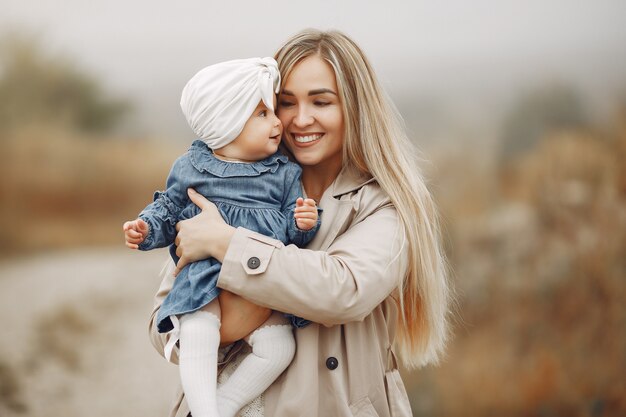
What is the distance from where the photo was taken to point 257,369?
202 centimetres

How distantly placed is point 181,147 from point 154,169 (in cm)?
26

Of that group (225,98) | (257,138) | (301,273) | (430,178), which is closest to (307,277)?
(301,273)

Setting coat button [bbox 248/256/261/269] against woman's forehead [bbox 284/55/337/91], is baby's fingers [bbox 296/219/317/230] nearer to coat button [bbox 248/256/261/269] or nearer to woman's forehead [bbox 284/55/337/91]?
coat button [bbox 248/256/261/269]

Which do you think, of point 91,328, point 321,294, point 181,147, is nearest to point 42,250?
point 91,328

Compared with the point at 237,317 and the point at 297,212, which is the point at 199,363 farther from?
the point at 297,212

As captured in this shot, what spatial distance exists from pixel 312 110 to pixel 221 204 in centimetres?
38

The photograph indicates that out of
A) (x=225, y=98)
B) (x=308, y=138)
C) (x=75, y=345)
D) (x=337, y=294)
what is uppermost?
(x=225, y=98)

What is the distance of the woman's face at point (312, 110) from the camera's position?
2238 millimetres

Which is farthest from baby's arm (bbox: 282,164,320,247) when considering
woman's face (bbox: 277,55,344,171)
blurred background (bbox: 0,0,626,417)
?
blurred background (bbox: 0,0,626,417)

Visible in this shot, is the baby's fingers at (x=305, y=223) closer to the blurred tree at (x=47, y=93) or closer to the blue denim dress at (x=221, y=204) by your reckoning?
the blue denim dress at (x=221, y=204)

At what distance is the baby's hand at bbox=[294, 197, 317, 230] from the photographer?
205 centimetres

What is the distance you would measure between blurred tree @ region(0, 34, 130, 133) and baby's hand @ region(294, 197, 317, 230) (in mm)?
3269

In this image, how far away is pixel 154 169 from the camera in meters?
5.16

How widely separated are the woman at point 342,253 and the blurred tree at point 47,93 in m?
3.03
